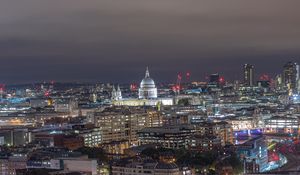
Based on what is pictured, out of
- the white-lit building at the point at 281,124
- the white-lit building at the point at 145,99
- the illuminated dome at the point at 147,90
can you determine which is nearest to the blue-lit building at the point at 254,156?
the white-lit building at the point at 281,124

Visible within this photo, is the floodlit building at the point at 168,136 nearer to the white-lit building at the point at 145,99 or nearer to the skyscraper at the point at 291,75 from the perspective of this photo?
the white-lit building at the point at 145,99

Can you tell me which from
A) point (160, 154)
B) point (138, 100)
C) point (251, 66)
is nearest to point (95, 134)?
point (160, 154)

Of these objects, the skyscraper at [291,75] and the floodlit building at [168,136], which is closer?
the floodlit building at [168,136]

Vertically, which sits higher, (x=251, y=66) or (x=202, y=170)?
(x=251, y=66)

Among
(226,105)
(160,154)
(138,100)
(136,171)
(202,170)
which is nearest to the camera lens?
(136,171)

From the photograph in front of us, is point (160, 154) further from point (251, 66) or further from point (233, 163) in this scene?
point (251, 66)

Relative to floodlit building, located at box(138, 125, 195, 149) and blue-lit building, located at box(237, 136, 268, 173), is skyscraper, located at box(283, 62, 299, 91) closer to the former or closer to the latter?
floodlit building, located at box(138, 125, 195, 149)

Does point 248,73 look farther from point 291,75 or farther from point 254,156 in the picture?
point 254,156

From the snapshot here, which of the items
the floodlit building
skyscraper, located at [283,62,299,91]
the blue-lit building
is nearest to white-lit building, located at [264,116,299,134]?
the floodlit building
